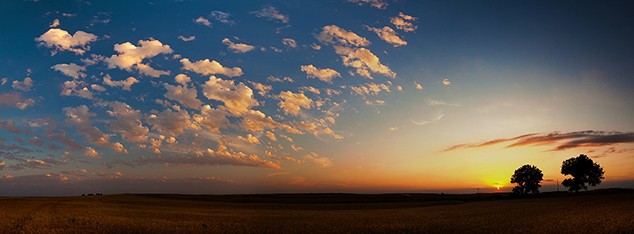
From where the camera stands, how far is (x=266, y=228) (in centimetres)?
3628

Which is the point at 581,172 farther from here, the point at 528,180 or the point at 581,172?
the point at 528,180

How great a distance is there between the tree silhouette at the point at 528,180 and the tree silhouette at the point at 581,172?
9042 millimetres

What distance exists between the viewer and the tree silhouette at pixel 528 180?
131 meters

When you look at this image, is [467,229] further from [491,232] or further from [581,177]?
[581,177]

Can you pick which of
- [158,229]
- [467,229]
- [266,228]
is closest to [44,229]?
[158,229]

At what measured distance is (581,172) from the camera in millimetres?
118750

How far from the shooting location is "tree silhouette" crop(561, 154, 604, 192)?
118312mm

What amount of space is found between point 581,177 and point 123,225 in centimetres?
12735

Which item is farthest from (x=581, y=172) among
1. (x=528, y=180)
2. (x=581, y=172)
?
(x=528, y=180)

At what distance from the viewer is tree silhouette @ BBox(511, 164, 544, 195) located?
13062cm

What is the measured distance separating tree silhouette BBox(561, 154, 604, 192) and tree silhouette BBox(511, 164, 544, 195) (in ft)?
29.7

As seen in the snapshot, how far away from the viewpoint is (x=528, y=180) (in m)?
131

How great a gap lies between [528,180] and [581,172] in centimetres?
1599

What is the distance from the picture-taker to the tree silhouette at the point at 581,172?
4658 inches
